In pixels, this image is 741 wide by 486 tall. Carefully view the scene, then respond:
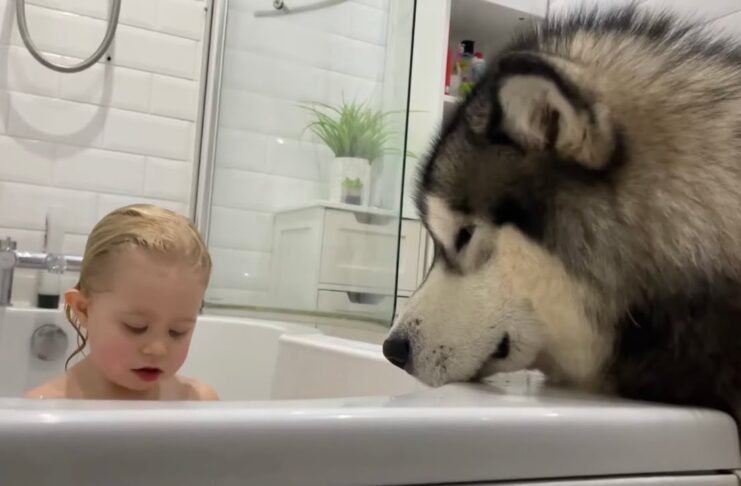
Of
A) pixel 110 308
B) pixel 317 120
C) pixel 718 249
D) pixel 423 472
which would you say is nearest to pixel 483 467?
pixel 423 472

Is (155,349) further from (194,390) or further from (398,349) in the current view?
(398,349)

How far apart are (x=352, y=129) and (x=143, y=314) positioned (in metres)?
1.06

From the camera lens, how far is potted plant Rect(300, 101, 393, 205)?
1853 millimetres

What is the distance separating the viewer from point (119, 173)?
84.4 inches

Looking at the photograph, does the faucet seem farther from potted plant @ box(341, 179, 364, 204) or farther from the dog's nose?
the dog's nose

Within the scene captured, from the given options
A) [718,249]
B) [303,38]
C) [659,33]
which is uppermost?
[303,38]

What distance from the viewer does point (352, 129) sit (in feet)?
6.43

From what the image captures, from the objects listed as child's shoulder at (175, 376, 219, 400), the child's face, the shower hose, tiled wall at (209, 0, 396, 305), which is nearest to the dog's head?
the child's face

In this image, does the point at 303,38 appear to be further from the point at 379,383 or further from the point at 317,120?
the point at 379,383

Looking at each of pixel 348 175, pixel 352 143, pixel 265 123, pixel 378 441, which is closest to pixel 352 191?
pixel 348 175

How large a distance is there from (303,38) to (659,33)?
Answer: 148 cm

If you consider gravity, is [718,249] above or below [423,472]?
above

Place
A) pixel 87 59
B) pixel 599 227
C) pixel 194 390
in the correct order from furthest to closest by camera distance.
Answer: pixel 87 59
pixel 194 390
pixel 599 227

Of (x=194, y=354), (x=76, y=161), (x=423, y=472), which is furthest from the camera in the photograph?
(x=76, y=161)
